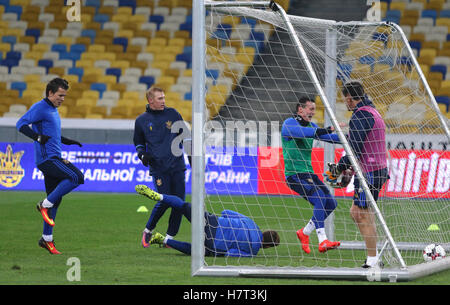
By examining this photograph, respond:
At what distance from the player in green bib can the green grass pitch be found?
0.87 metres

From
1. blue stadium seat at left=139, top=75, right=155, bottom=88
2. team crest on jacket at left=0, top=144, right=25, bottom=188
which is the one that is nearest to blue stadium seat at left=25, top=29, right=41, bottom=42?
blue stadium seat at left=139, top=75, right=155, bottom=88

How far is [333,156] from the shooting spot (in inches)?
403

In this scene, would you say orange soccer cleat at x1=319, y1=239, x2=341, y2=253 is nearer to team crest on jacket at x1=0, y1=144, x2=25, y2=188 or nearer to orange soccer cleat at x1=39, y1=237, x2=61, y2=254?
orange soccer cleat at x1=39, y1=237, x2=61, y2=254

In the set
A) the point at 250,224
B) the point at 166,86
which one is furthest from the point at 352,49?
the point at 166,86

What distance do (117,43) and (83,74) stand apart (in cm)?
160

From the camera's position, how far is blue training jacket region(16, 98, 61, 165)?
8.63m

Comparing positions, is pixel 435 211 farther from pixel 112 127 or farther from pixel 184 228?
pixel 112 127

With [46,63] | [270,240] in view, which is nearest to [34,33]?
[46,63]

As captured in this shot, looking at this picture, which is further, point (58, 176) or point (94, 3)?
point (94, 3)

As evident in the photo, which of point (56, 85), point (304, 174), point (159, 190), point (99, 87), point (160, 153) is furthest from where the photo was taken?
point (99, 87)

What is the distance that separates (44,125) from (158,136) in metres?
1.35

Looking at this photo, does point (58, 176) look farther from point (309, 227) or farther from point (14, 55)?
point (14, 55)

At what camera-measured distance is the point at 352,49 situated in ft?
32.9

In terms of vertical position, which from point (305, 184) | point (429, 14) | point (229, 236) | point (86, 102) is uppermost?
point (429, 14)
